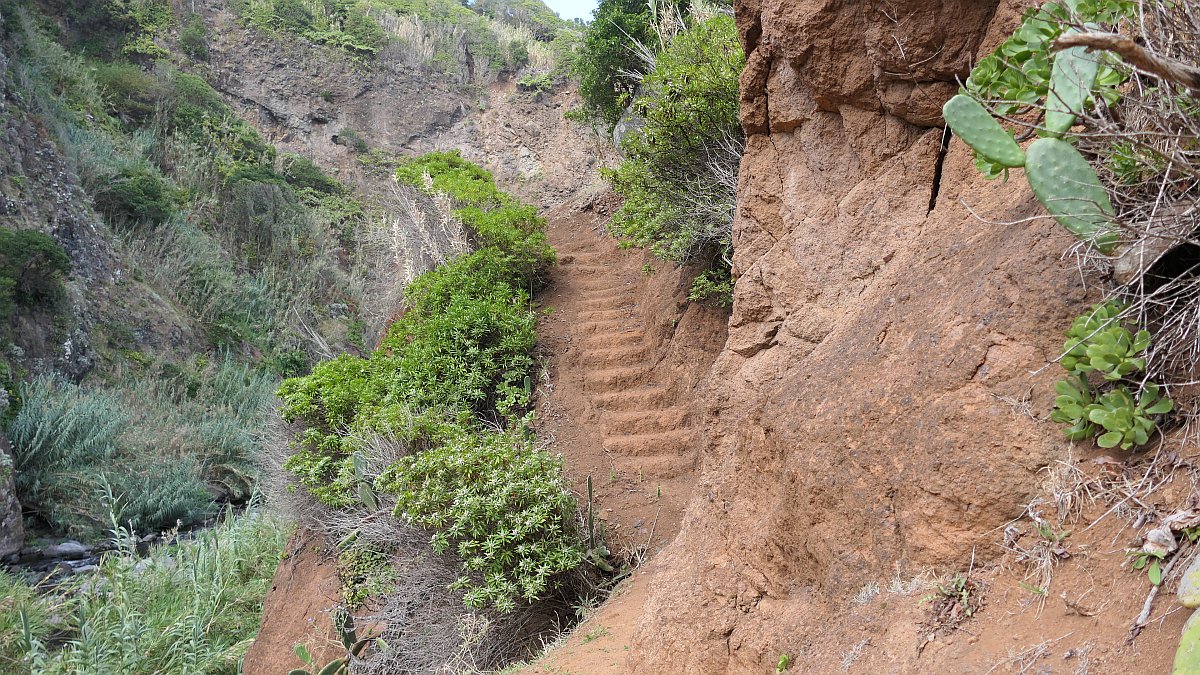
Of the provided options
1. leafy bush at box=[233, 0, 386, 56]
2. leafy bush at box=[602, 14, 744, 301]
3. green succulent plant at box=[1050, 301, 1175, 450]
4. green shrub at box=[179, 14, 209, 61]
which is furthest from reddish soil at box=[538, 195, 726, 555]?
green shrub at box=[179, 14, 209, 61]

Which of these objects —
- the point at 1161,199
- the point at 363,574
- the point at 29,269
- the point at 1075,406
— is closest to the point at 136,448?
the point at 29,269

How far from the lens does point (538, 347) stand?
902 centimetres

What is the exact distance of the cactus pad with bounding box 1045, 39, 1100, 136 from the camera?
2188 millimetres

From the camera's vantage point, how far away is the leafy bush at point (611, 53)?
13.1 m

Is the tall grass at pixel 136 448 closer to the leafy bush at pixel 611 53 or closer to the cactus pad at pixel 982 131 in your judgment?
the leafy bush at pixel 611 53

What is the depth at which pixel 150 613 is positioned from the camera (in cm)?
849

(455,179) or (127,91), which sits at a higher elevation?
(127,91)

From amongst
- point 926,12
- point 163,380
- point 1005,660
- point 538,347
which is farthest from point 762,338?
point 163,380

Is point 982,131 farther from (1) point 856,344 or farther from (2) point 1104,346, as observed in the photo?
(1) point 856,344

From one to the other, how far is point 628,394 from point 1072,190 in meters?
6.43

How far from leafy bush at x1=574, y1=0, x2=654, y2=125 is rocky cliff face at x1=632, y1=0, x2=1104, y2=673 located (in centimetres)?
944

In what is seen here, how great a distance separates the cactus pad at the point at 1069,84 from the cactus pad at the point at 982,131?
0.12 meters

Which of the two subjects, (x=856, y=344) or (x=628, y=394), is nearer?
(x=856, y=344)

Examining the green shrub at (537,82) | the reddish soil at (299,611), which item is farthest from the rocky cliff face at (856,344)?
the green shrub at (537,82)
